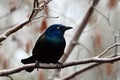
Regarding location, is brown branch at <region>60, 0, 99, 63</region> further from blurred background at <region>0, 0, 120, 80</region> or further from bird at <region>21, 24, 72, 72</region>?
bird at <region>21, 24, 72, 72</region>

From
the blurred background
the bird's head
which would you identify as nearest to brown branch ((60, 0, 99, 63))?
the blurred background

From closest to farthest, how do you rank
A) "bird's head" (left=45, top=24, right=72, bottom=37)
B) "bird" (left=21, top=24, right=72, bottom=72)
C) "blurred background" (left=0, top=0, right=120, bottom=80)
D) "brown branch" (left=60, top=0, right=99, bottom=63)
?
"bird" (left=21, top=24, right=72, bottom=72) < "bird's head" (left=45, top=24, right=72, bottom=37) < "blurred background" (left=0, top=0, right=120, bottom=80) < "brown branch" (left=60, top=0, right=99, bottom=63)

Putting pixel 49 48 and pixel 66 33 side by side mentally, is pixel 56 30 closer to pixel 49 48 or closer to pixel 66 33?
pixel 49 48

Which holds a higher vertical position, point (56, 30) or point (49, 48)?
point (56, 30)

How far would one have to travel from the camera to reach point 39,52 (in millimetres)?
4086

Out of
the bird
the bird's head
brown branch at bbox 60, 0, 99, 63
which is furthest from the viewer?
brown branch at bbox 60, 0, 99, 63

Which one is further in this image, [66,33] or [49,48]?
[66,33]

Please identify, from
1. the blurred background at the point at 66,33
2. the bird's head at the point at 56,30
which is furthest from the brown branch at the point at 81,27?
the bird's head at the point at 56,30

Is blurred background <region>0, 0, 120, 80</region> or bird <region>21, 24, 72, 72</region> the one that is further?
blurred background <region>0, 0, 120, 80</region>

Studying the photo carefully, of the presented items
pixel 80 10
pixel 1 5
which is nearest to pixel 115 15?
pixel 80 10

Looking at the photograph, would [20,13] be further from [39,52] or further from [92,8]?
[39,52]

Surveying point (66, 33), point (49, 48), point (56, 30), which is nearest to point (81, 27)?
point (66, 33)

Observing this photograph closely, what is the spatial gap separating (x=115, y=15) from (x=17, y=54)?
1.34 meters

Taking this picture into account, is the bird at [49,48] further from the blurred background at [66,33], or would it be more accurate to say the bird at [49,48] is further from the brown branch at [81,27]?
the brown branch at [81,27]
